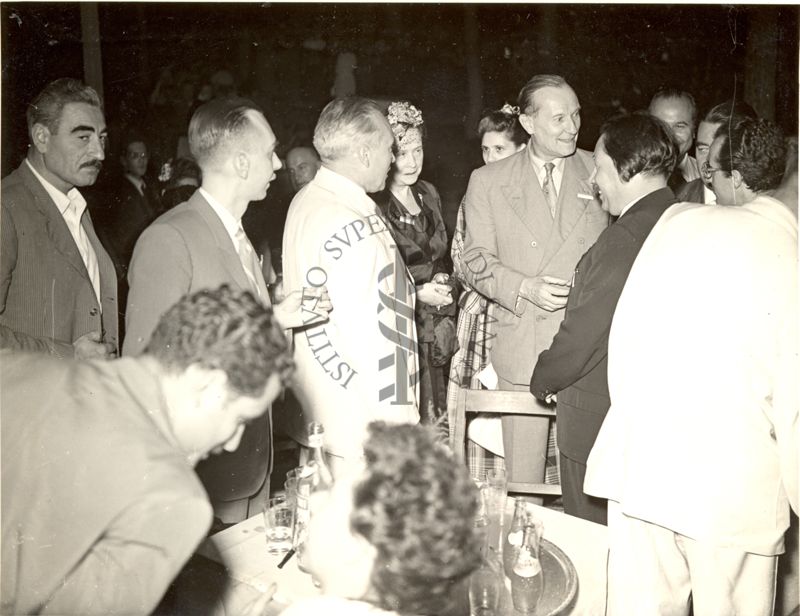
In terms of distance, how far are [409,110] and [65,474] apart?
81.9 inches

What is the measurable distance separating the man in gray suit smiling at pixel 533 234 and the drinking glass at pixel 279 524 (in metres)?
1.22

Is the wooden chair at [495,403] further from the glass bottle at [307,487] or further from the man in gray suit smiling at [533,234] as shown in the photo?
the glass bottle at [307,487]

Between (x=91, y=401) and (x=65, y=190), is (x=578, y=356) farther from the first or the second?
(x=65, y=190)

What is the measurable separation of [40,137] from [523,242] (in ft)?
5.78

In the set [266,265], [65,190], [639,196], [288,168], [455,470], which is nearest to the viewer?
[455,470]

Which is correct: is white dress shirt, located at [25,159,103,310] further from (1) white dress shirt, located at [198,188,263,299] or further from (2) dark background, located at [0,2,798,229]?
(2) dark background, located at [0,2,798,229]

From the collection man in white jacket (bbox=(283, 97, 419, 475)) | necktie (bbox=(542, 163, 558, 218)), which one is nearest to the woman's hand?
man in white jacket (bbox=(283, 97, 419, 475))

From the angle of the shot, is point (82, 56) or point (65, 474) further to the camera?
point (82, 56)

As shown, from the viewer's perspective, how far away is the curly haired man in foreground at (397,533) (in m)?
0.96

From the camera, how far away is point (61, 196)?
213 centimetres

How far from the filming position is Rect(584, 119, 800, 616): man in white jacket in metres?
1.60

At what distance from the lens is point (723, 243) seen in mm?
1616

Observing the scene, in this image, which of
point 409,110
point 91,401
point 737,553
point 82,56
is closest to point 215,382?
point 91,401

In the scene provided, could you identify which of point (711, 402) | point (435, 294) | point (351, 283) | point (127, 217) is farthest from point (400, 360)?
point (127, 217)
